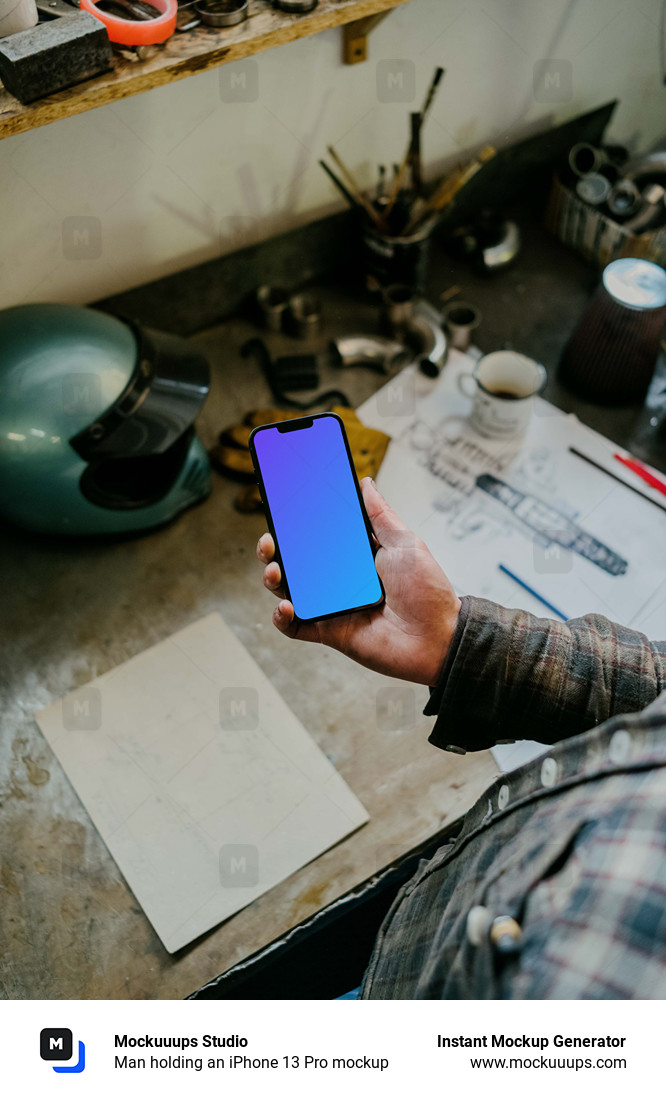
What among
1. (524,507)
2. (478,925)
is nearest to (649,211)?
(524,507)

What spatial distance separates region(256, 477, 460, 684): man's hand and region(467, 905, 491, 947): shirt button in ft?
0.86

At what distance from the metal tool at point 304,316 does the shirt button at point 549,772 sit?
90 centimetres

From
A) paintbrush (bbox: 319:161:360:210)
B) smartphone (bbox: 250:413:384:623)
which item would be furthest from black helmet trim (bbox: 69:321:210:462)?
paintbrush (bbox: 319:161:360:210)

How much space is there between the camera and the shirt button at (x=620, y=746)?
525mm

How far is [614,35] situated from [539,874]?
1.55 meters

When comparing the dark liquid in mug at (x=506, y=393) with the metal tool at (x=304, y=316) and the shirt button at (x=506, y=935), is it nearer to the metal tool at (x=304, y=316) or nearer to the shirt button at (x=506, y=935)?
the metal tool at (x=304, y=316)

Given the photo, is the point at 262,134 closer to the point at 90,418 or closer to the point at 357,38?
the point at 357,38

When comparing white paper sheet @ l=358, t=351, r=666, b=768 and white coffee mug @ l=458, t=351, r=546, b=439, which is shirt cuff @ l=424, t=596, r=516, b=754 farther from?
white coffee mug @ l=458, t=351, r=546, b=439

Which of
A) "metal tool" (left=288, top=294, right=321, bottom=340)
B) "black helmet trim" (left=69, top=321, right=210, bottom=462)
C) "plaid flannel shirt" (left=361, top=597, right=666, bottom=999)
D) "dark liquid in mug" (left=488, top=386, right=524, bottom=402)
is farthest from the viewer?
"metal tool" (left=288, top=294, right=321, bottom=340)

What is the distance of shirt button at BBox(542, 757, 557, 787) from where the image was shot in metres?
0.58

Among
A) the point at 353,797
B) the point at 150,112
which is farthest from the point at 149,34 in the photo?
the point at 353,797

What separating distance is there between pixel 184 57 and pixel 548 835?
83 centimetres
